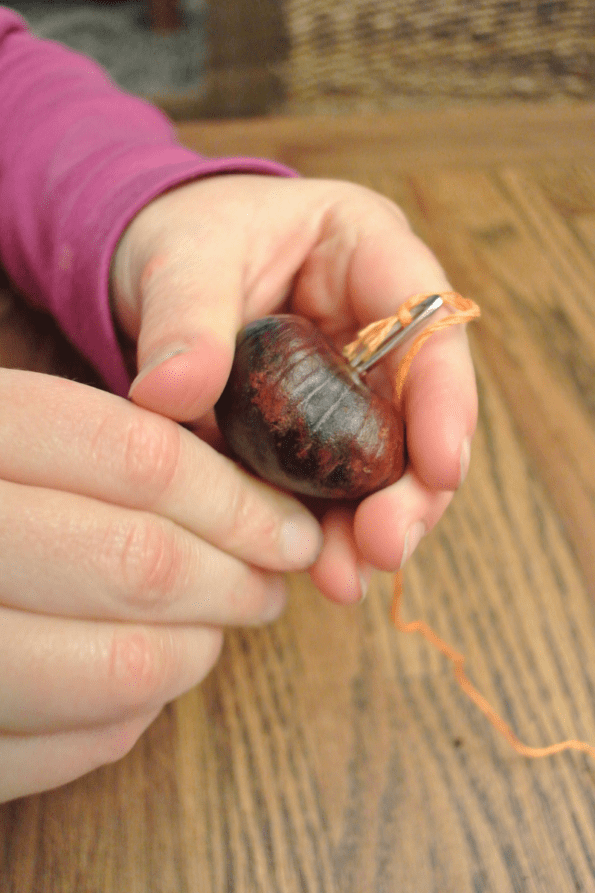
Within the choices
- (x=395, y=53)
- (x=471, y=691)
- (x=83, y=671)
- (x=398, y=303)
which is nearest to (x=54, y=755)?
(x=83, y=671)

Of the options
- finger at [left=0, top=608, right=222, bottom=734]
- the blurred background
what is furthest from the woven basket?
finger at [left=0, top=608, right=222, bottom=734]

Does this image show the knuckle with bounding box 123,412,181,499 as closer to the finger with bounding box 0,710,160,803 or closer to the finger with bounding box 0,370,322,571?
the finger with bounding box 0,370,322,571

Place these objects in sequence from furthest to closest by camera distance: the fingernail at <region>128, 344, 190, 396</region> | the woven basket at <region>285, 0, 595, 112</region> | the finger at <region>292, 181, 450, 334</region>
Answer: the woven basket at <region>285, 0, 595, 112</region>
the finger at <region>292, 181, 450, 334</region>
the fingernail at <region>128, 344, 190, 396</region>

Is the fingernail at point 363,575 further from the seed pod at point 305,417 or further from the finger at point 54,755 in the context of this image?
the finger at point 54,755

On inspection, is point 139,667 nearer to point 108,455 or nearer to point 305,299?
point 108,455

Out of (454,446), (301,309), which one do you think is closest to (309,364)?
(454,446)

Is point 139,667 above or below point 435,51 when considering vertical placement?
below
